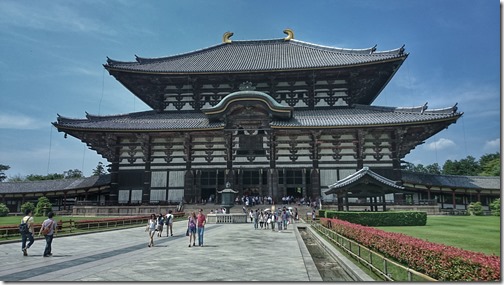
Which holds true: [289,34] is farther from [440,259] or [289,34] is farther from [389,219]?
[440,259]

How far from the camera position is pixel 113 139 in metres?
39.5

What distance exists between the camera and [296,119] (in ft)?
128

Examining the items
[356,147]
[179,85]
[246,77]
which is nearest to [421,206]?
[356,147]

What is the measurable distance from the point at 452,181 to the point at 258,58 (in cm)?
2994

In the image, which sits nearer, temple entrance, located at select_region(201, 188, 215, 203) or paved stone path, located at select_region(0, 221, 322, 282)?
paved stone path, located at select_region(0, 221, 322, 282)

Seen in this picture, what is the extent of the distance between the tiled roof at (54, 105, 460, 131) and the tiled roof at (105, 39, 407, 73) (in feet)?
18.4

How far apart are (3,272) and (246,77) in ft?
120

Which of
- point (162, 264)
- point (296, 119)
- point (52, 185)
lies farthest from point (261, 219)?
point (52, 185)

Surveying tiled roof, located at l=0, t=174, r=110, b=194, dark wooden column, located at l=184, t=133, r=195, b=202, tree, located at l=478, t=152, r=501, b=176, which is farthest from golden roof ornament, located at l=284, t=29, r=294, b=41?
tree, located at l=478, t=152, r=501, b=176

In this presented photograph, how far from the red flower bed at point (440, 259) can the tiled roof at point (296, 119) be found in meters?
26.7

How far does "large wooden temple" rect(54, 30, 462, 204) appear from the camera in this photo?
3747 cm

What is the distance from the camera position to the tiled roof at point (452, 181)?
132ft

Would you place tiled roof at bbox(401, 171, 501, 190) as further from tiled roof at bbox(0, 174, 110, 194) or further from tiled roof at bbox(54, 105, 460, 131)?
tiled roof at bbox(0, 174, 110, 194)

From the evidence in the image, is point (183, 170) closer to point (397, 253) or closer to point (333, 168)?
point (333, 168)
